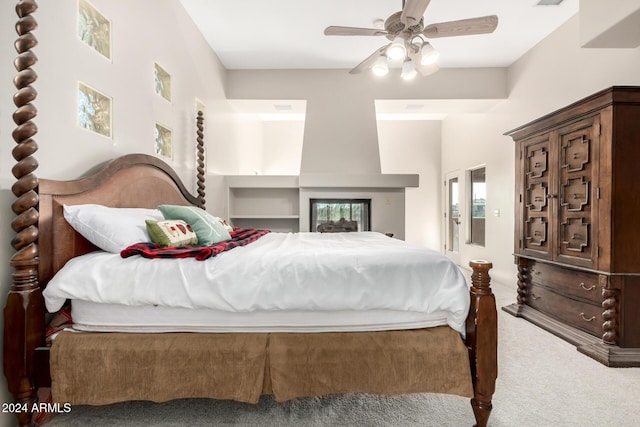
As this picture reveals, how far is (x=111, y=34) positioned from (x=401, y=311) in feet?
8.11

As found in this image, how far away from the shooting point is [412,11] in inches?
82.5

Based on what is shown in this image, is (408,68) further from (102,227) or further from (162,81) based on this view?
(102,227)

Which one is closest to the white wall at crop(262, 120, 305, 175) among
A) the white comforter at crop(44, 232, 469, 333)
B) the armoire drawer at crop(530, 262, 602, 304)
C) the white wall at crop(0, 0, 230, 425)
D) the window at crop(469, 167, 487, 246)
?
the white wall at crop(0, 0, 230, 425)

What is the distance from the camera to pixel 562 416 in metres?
1.58

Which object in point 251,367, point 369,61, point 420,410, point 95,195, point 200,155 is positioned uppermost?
point 369,61

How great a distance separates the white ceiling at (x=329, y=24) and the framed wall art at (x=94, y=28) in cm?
132

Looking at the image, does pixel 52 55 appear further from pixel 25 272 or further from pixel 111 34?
pixel 25 272

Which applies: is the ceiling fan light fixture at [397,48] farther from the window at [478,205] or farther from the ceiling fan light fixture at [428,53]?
the window at [478,205]

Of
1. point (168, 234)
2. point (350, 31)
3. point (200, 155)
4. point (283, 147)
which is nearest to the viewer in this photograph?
point (168, 234)

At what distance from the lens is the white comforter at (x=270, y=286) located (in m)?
1.38

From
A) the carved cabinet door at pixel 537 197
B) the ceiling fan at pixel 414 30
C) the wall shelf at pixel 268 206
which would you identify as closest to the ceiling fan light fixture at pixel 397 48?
the ceiling fan at pixel 414 30

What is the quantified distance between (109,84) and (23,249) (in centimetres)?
122

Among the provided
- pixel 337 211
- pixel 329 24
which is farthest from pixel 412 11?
pixel 337 211

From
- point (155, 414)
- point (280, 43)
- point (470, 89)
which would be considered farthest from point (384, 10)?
point (155, 414)
